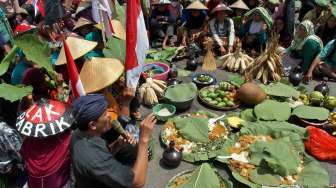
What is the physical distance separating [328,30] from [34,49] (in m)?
5.62

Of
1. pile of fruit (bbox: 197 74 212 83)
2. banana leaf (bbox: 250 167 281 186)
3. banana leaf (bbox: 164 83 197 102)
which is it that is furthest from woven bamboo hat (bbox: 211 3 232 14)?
banana leaf (bbox: 250 167 281 186)

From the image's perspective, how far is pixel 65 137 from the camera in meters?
2.75

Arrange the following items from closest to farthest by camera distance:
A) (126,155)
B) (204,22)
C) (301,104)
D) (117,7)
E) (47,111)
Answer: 1. (47,111)
2. (126,155)
3. (301,104)
4. (117,7)
5. (204,22)

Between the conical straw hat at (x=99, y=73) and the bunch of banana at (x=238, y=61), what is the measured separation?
3.55 m

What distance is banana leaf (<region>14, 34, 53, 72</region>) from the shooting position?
3.49 meters

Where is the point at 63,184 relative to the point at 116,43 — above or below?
below

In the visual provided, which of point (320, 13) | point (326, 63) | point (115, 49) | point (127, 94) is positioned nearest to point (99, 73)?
point (127, 94)

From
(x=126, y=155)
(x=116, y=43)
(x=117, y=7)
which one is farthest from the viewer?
(x=117, y=7)

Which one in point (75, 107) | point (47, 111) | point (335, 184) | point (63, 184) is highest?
point (75, 107)

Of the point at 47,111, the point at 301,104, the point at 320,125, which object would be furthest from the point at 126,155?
the point at 301,104

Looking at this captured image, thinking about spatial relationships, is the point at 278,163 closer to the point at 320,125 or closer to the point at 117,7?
the point at 320,125

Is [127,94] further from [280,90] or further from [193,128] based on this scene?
[280,90]

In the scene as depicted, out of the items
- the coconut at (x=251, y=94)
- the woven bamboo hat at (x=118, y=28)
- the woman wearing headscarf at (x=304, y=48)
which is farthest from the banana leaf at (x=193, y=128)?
the woman wearing headscarf at (x=304, y=48)

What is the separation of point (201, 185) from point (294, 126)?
175 cm
